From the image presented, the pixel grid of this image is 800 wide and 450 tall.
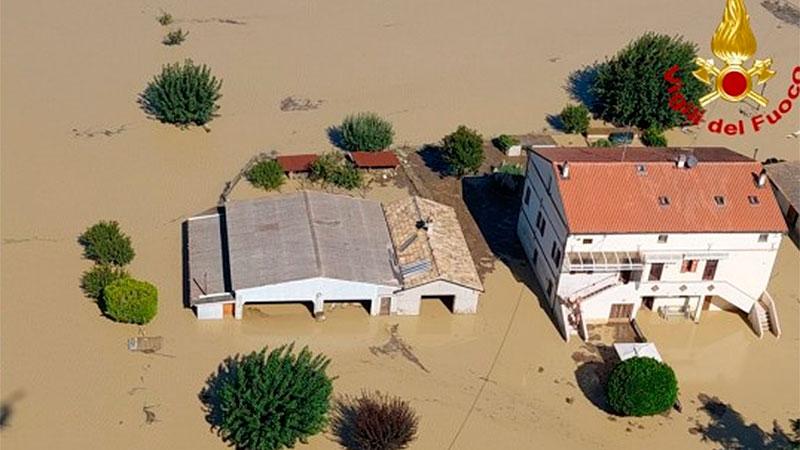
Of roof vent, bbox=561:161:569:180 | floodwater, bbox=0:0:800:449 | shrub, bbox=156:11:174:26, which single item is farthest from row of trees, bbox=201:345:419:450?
shrub, bbox=156:11:174:26

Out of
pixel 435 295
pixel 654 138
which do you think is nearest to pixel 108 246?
pixel 435 295

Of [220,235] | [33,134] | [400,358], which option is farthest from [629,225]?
[33,134]

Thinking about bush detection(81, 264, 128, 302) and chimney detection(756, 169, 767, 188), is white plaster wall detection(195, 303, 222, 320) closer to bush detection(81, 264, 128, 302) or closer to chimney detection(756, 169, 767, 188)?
bush detection(81, 264, 128, 302)

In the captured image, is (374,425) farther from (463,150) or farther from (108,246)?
(463,150)

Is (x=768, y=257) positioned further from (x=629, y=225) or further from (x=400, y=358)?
(x=400, y=358)

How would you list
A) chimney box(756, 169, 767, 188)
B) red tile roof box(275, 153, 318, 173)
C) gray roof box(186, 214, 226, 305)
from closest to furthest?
gray roof box(186, 214, 226, 305)
chimney box(756, 169, 767, 188)
red tile roof box(275, 153, 318, 173)
